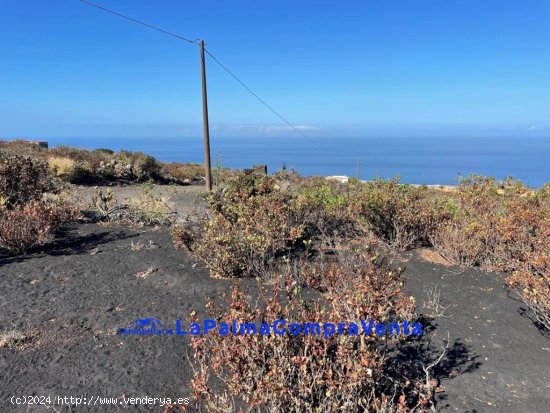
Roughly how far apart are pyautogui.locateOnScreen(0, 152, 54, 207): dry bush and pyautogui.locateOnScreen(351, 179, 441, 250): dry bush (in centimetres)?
585

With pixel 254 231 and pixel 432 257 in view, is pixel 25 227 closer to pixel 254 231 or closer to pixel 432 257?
pixel 254 231

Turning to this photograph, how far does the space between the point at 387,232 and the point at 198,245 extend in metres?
3.16

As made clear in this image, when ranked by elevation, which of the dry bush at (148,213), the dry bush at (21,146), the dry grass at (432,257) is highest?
the dry bush at (21,146)

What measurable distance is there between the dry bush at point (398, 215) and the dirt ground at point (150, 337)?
487 mm

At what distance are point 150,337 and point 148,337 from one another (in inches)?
0.7

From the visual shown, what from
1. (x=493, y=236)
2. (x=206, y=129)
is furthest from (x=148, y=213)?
(x=493, y=236)

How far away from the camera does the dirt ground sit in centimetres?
271

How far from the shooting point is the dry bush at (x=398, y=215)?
5.92 meters

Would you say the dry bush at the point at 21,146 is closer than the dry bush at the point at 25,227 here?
No

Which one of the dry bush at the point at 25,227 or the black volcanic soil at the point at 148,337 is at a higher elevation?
the dry bush at the point at 25,227

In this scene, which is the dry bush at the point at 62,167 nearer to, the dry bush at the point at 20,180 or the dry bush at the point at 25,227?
the dry bush at the point at 20,180

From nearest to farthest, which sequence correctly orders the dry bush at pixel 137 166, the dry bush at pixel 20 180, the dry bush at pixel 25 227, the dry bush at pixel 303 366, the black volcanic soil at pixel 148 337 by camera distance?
the dry bush at pixel 303 366 → the black volcanic soil at pixel 148 337 → the dry bush at pixel 25 227 → the dry bush at pixel 20 180 → the dry bush at pixel 137 166

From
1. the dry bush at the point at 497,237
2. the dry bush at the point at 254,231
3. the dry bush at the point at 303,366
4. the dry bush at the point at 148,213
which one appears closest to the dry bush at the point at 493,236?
the dry bush at the point at 497,237

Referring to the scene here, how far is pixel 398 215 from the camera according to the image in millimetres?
5926
